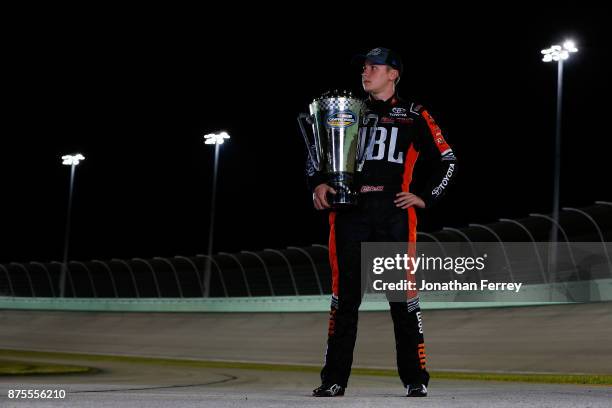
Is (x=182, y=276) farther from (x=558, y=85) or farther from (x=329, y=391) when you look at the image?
(x=329, y=391)

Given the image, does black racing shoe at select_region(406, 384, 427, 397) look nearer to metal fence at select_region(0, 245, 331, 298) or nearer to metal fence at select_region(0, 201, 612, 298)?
metal fence at select_region(0, 201, 612, 298)

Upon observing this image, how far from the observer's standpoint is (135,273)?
4009cm

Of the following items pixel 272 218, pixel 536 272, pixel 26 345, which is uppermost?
pixel 272 218

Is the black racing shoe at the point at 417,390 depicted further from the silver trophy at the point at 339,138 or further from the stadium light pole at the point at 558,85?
the stadium light pole at the point at 558,85

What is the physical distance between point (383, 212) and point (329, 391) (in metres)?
1.20

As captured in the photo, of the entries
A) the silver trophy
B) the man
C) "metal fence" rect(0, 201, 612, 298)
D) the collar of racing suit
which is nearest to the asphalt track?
the man

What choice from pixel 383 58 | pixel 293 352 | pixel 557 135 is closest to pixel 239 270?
pixel 293 352

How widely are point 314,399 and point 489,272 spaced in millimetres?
21189

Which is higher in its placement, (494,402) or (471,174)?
(471,174)

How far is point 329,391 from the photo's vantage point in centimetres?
582

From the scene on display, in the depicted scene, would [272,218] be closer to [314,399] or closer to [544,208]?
[544,208]

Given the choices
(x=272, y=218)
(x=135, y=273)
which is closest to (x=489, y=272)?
(x=135, y=273)

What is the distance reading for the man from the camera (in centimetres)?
602

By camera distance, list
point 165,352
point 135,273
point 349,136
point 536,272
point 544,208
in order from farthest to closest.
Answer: point 544,208 → point 135,273 → point 165,352 → point 536,272 → point 349,136
